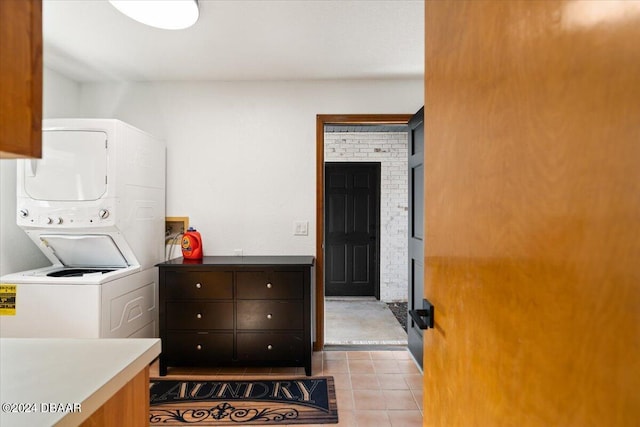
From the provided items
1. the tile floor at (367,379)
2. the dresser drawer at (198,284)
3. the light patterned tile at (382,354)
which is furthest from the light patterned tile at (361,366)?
→ the dresser drawer at (198,284)

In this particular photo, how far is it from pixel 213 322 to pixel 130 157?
1.43 m

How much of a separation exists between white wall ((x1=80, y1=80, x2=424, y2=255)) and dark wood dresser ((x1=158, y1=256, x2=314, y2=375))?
0.54 meters

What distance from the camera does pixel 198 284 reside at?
260 centimetres

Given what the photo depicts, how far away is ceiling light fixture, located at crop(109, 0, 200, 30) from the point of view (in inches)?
69.2

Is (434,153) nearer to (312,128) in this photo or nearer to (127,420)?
(127,420)

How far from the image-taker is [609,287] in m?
0.39

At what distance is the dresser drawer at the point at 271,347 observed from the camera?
2.60 metres

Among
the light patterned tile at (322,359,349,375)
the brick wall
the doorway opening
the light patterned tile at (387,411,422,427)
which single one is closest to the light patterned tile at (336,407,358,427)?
the light patterned tile at (387,411,422,427)

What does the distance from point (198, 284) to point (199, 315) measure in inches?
9.5

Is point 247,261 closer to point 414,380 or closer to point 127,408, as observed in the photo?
point 414,380

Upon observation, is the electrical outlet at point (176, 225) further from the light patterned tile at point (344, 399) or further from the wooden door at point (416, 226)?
the wooden door at point (416, 226)

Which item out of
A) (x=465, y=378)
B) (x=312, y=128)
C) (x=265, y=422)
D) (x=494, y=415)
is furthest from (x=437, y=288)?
(x=312, y=128)

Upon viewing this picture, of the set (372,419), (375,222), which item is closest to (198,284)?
(372,419)

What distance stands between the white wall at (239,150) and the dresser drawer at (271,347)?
79 centimetres
